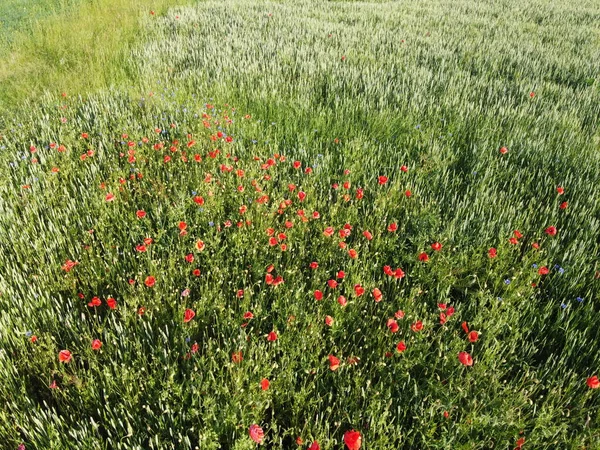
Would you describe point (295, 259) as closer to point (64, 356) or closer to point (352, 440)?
point (352, 440)

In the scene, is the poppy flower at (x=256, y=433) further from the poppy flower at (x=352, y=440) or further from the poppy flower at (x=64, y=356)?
the poppy flower at (x=64, y=356)

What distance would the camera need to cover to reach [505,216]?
9.23 ft

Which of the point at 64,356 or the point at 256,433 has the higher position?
the point at 64,356

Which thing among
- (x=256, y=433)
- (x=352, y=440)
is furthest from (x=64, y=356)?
(x=352, y=440)

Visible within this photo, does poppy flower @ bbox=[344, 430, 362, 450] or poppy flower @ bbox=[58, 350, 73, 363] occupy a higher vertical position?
poppy flower @ bbox=[58, 350, 73, 363]

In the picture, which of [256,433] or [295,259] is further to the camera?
[295,259]

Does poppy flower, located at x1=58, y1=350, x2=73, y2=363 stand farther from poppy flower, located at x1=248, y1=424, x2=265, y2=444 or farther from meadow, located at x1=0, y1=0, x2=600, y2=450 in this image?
poppy flower, located at x1=248, y1=424, x2=265, y2=444

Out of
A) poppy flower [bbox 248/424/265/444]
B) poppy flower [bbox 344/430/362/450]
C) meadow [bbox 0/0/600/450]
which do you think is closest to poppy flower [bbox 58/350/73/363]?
meadow [bbox 0/0/600/450]

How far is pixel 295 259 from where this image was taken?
2.52 metres

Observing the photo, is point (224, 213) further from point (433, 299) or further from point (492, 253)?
point (492, 253)

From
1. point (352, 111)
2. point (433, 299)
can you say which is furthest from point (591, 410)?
point (352, 111)

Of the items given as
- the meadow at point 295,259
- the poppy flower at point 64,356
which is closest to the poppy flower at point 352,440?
the meadow at point 295,259

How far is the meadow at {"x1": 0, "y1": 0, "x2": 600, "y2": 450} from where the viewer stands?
1.72 metres

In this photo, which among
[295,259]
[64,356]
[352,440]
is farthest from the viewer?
[295,259]
